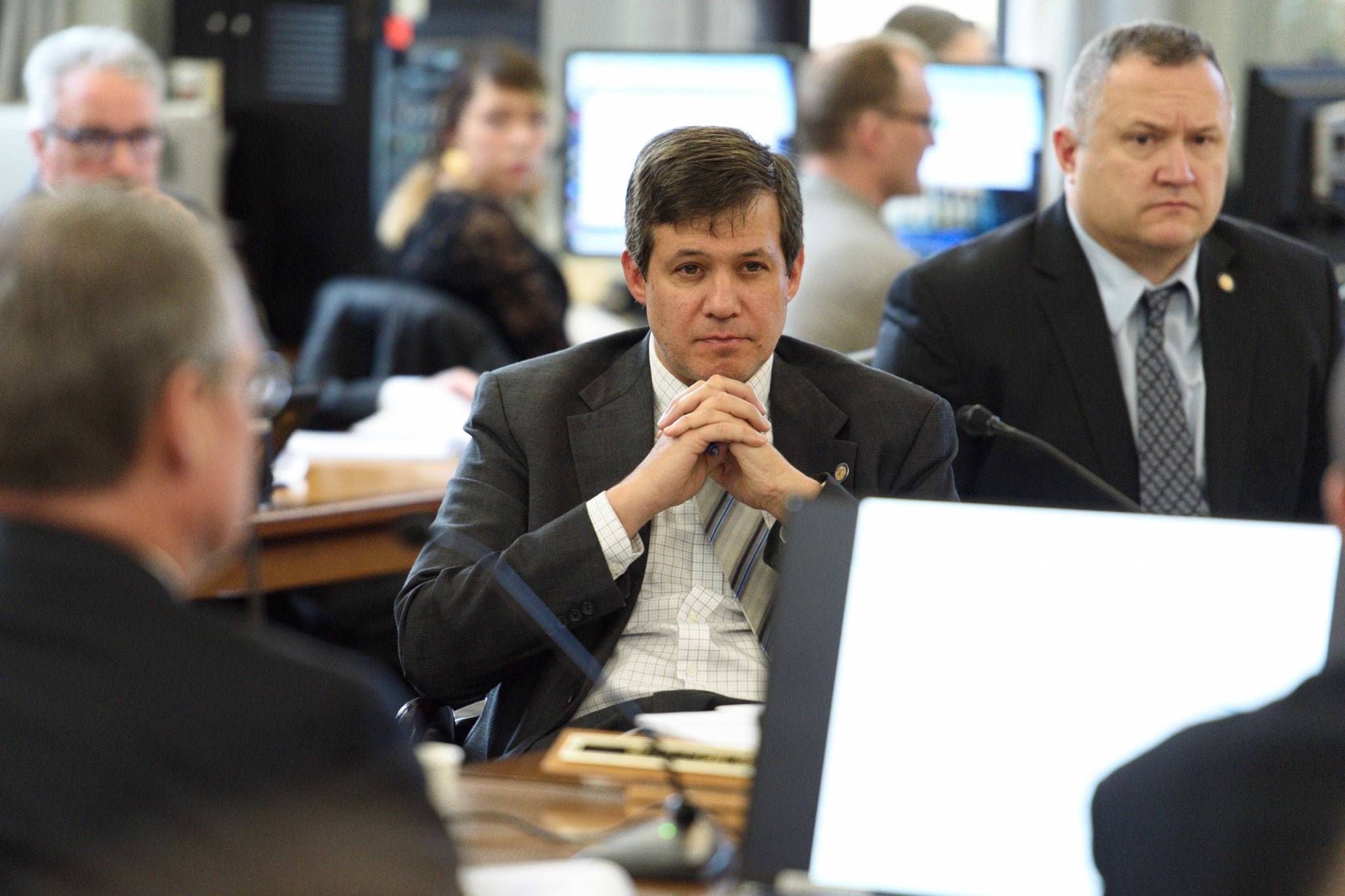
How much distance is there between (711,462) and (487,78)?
2844 millimetres

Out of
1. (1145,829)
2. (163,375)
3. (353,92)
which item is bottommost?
(1145,829)

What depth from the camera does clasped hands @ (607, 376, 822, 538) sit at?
181 centimetres

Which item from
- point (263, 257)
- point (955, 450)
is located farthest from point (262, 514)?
point (263, 257)

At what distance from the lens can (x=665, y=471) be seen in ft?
5.95

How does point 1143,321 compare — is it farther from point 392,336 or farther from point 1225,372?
point 392,336

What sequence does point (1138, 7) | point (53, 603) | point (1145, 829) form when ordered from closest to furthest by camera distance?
point (53, 603) → point (1145, 829) → point (1138, 7)

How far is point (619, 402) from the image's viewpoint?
197 cm

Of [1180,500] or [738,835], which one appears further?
[1180,500]

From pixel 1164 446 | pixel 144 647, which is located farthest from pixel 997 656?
pixel 1164 446

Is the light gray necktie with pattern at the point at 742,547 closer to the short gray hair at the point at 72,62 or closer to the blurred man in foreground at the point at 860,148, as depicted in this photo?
the blurred man in foreground at the point at 860,148

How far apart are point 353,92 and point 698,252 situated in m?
3.72

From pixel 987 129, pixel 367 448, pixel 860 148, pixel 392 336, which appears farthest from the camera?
pixel 987 129

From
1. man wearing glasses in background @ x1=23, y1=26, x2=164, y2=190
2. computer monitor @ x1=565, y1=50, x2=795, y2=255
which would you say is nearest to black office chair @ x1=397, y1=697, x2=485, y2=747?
man wearing glasses in background @ x1=23, y1=26, x2=164, y2=190

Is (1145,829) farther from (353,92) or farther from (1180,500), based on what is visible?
(353,92)
